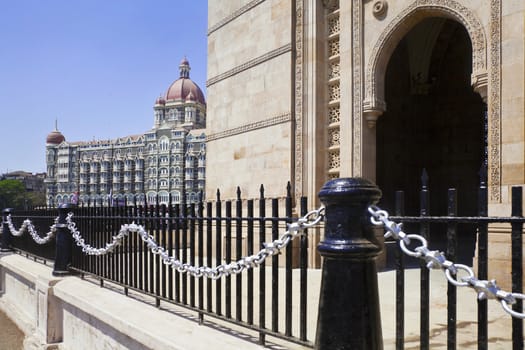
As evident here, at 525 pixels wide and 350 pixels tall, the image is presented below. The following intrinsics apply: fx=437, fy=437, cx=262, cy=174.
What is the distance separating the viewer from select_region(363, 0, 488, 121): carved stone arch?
6.46 metres

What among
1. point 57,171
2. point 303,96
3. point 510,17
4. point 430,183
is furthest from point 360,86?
point 57,171

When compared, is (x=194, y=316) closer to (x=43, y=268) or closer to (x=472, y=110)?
(x=43, y=268)

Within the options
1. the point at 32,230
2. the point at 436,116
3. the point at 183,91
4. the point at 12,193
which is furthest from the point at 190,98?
the point at 32,230

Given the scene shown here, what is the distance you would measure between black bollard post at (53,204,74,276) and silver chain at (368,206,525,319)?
5.94m

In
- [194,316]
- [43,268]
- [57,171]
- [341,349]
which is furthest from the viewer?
[57,171]

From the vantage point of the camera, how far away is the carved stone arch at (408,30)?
646 centimetres

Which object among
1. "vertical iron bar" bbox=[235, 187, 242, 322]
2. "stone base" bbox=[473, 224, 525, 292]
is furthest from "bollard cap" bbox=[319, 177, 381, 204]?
"stone base" bbox=[473, 224, 525, 292]

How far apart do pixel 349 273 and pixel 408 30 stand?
6.89 metres

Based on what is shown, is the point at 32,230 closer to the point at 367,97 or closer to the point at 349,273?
the point at 367,97

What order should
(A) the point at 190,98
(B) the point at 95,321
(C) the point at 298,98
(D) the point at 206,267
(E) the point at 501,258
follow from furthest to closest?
(A) the point at 190,98 → (C) the point at 298,98 → (E) the point at 501,258 → (B) the point at 95,321 → (D) the point at 206,267

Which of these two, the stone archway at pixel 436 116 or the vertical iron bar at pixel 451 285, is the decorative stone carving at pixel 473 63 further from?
the vertical iron bar at pixel 451 285

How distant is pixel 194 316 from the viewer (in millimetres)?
4336

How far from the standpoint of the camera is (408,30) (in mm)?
7965

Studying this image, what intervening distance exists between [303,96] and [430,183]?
6409 millimetres
